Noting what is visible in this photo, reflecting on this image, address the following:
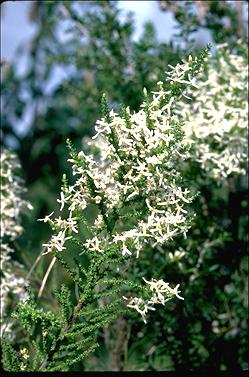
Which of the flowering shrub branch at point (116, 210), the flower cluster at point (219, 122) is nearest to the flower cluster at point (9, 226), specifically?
the flower cluster at point (219, 122)

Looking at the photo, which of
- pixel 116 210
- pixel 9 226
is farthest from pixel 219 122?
pixel 116 210

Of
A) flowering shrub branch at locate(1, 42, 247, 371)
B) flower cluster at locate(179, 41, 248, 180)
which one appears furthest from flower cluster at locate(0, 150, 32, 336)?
flowering shrub branch at locate(1, 42, 247, 371)

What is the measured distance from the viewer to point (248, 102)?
9.68 feet

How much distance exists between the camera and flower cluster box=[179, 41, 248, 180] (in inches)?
108

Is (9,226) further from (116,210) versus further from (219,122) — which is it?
(116,210)

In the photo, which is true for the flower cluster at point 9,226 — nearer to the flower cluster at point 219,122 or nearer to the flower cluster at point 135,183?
the flower cluster at point 219,122

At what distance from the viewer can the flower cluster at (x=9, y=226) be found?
8.89ft

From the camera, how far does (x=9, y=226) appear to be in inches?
112

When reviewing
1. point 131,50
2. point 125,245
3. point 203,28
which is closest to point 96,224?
point 125,245

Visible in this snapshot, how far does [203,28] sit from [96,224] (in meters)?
2.40

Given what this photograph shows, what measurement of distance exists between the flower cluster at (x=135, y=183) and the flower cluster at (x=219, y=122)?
102 centimetres

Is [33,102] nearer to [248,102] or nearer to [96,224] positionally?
[248,102]

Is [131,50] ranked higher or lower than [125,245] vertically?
higher

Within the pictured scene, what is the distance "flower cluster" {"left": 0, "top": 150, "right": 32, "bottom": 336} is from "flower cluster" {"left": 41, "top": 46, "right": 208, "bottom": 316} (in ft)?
3.62
